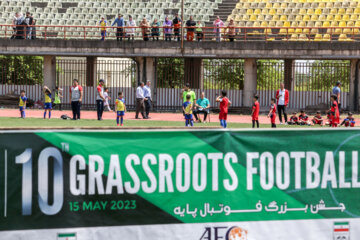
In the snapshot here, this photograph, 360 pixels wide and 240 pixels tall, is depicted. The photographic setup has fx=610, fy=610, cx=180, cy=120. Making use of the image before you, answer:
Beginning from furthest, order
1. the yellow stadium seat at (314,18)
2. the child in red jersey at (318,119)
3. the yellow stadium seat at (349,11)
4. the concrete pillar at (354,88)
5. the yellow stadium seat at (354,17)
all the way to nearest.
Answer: the yellow stadium seat at (314,18)
the yellow stadium seat at (349,11)
the yellow stadium seat at (354,17)
the concrete pillar at (354,88)
the child in red jersey at (318,119)

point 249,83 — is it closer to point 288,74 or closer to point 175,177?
point 288,74

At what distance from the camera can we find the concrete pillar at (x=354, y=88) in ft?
111

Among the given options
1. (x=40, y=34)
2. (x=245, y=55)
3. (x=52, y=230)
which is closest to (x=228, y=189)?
(x=52, y=230)

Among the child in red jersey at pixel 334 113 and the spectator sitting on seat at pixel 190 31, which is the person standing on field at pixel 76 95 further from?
the spectator sitting on seat at pixel 190 31

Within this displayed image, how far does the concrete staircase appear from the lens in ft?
129

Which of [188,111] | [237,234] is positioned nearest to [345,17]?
[188,111]

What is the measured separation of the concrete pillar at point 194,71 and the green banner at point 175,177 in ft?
97.0

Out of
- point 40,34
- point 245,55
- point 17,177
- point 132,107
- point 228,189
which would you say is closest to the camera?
point 17,177

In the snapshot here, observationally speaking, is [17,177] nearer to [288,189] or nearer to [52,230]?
[52,230]

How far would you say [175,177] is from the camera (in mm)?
5801

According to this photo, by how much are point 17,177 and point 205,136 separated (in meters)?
1.78

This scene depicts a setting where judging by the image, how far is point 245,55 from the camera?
3291 centimetres

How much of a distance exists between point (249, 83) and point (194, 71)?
3.35 meters

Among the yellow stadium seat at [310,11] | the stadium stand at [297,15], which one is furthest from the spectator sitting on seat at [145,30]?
the yellow stadium seat at [310,11]
